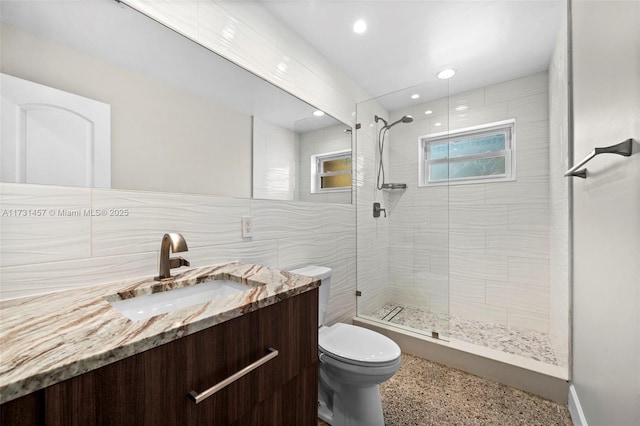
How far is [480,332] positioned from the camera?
2.35m

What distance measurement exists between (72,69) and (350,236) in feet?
6.30

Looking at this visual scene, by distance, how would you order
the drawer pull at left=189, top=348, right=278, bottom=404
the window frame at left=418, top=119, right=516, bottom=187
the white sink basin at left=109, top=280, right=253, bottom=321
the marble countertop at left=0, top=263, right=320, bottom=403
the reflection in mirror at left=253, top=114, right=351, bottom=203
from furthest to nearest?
1. the window frame at left=418, top=119, right=516, bottom=187
2. the reflection in mirror at left=253, top=114, right=351, bottom=203
3. the white sink basin at left=109, top=280, right=253, bottom=321
4. the drawer pull at left=189, top=348, right=278, bottom=404
5. the marble countertop at left=0, top=263, right=320, bottom=403

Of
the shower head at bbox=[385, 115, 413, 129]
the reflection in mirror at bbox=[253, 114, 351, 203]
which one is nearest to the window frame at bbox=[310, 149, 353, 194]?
the reflection in mirror at bbox=[253, 114, 351, 203]

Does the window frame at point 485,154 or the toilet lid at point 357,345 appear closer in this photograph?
the toilet lid at point 357,345

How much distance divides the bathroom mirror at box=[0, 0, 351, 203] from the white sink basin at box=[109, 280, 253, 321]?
41 cm

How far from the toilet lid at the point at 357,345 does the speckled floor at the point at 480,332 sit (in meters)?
0.88

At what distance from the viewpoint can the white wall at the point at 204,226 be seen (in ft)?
2.60

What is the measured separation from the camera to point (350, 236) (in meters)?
2.31

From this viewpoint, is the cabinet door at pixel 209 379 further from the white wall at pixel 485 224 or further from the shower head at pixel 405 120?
the shower head at pixel 405 120

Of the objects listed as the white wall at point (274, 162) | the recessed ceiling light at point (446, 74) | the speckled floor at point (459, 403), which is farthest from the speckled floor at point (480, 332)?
the recessed ceiling light at point (446, 74)

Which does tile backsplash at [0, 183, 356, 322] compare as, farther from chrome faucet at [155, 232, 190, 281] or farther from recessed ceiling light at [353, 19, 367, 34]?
recessed ceiling light at [353, 19, 367, 34]

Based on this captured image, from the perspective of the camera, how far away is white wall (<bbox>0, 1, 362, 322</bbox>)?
794 millimetres

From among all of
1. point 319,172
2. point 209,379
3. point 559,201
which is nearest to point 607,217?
point 559,201

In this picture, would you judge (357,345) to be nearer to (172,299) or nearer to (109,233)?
(172,299)
